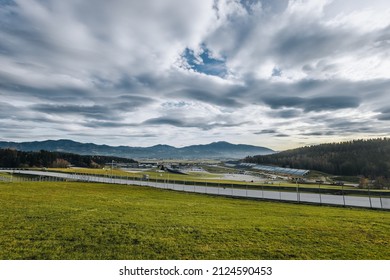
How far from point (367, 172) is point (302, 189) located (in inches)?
3839

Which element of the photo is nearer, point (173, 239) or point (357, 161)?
point (173, 239)

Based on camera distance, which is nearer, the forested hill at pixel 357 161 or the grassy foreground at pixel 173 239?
the grassy foreground at pixel 173 239

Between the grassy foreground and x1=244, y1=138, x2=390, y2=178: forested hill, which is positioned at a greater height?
x1=244, y1=138, x2=390, y2=178: forested hill

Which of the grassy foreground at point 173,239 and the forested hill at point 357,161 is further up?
the forested hill at point 357,161

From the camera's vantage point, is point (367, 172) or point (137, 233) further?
point (367, 172)

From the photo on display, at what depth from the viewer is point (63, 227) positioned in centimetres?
1184

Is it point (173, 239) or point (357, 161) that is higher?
point (357, 161)

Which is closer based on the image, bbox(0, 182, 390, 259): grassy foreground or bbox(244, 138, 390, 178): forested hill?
bbox(0, 182, 390, 259): grassy foreground

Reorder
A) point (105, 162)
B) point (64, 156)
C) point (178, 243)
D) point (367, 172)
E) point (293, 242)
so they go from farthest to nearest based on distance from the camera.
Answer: point (105, 162) < point (64, 156) < point (367, 172) < point (293, 242) < point (178, 243)

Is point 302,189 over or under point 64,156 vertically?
under

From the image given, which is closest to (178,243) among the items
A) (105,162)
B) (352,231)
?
(352,231)
